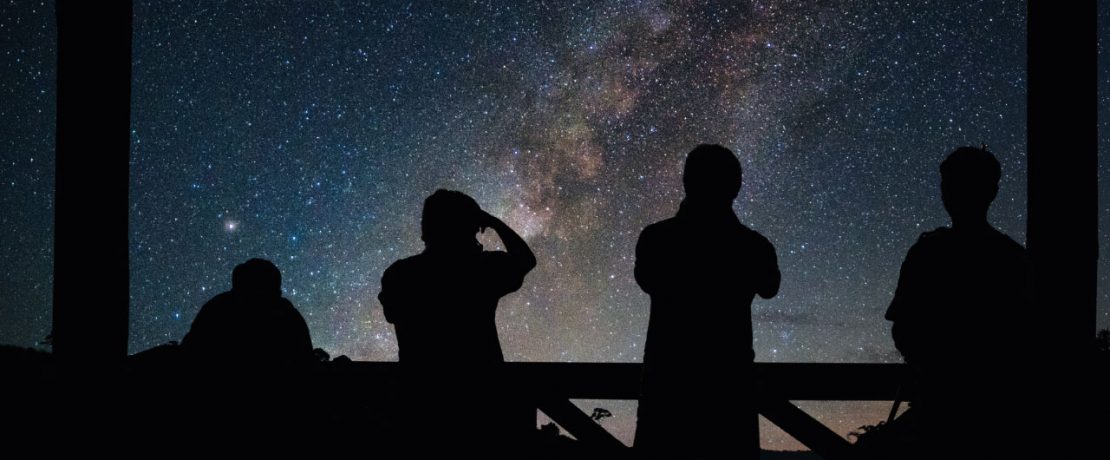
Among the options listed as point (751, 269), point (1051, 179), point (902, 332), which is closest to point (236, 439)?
point (751, 269)

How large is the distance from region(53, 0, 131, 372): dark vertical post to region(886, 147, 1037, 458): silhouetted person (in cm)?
324

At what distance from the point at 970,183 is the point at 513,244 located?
5.74ft

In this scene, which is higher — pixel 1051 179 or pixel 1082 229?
pixel 1051 179

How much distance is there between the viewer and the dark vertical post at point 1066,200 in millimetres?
2701

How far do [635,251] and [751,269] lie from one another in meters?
0.45

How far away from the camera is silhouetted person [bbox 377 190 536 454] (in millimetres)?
2781

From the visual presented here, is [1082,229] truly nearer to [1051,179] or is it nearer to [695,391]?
[1051,179]

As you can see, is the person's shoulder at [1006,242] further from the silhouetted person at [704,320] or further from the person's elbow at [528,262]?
the person's elbow at [528,262]

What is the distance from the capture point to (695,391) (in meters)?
2.58

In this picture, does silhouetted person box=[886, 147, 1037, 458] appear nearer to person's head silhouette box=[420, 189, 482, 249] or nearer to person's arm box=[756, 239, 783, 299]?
person's arm box=[756, 239, 783, 299]

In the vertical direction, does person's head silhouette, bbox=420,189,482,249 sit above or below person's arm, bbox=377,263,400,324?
above

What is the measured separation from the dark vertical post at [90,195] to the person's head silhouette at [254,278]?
628mm

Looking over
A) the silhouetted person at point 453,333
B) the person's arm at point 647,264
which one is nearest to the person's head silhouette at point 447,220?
the silhouetted person at point 453,333

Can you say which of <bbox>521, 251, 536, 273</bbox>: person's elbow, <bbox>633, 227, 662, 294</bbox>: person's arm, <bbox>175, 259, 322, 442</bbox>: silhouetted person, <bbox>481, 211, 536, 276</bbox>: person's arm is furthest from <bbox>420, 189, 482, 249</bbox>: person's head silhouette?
<bbox>175, 259, 322, 442</bbox>: silhouetted person
